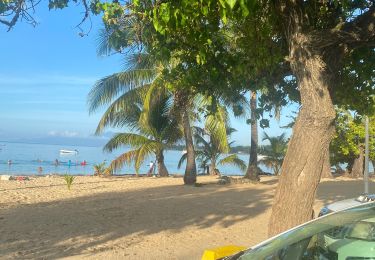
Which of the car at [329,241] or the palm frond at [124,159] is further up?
the palm frond at [124,159]

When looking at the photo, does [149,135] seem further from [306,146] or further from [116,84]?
[306,146]

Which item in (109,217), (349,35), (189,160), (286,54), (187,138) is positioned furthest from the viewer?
(187,138)

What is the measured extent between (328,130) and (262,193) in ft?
35.9

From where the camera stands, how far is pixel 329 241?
3.39m

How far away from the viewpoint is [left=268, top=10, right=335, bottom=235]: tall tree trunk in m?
5.53

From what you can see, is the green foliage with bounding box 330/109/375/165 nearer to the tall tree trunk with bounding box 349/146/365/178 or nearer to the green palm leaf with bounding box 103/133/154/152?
the tall tree trunk with bounding box 349/146/365/178

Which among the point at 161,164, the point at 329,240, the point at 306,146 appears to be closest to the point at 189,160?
the point at 161,164

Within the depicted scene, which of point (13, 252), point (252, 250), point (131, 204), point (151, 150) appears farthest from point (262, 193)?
point (252, 250)

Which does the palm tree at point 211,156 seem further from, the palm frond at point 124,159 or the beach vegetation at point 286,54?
the beach vegetation at point 286,54

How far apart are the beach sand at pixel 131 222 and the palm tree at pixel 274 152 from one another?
16.0 m

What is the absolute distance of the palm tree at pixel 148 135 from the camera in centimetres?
2327

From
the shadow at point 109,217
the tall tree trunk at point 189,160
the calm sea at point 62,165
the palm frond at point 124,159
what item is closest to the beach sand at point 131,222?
the shadow at point 109,217

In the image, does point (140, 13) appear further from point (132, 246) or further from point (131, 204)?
point (131, 204)

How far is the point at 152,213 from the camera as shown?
1152 cm
